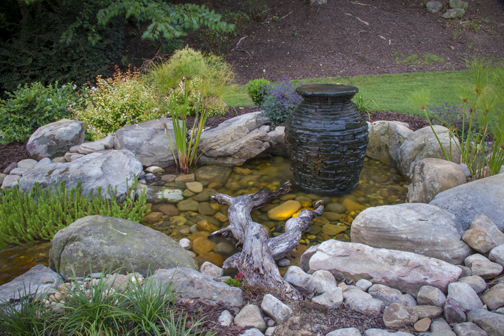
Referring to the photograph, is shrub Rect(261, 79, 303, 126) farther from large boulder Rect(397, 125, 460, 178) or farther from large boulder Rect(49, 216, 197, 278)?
large boulder Rect(49, 216, 197, 278)

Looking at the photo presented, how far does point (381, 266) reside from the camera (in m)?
2.46

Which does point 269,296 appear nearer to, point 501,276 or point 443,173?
point 501,276

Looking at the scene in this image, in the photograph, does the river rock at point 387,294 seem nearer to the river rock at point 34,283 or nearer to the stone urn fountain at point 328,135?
the stone urn fountain at point 328,135

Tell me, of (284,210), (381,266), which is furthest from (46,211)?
(381,266)

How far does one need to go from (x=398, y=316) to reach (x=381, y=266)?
0.55 m

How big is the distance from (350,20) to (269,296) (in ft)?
39.6

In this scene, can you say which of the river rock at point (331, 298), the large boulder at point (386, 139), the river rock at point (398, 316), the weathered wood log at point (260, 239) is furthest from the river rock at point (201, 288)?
the large boulder at point (386, 139)

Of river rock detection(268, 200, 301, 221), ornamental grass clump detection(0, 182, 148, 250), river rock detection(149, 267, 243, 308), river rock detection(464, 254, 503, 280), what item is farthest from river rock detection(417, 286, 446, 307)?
ornamental grass clump detection(0, 182, 148, 250)

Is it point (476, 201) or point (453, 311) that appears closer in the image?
point (453, 311)

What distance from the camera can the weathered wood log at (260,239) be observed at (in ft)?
7.90

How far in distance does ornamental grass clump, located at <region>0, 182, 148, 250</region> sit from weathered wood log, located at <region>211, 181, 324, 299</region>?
3.34 feet

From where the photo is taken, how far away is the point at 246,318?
1975 mm

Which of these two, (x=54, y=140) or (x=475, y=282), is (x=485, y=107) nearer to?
(x=475, y=282)

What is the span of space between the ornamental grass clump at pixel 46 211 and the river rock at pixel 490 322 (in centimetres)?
293
